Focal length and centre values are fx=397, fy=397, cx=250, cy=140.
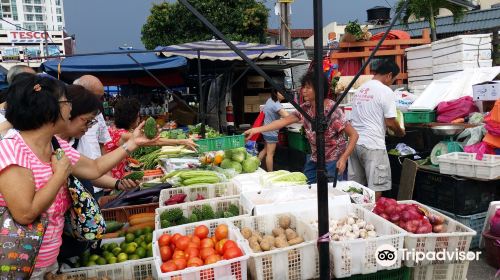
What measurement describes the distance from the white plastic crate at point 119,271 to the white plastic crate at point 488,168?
3.62 metres

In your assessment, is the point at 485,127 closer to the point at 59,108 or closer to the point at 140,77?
the point at 59,108

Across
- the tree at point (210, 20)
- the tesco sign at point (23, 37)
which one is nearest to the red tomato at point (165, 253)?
the tree at point (210, 20)

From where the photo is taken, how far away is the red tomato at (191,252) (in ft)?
7.95

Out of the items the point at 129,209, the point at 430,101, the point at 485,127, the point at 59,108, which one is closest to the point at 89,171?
the point at 59,108

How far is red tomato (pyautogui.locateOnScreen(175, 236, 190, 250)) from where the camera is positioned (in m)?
2.53

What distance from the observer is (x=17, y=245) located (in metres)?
1.90

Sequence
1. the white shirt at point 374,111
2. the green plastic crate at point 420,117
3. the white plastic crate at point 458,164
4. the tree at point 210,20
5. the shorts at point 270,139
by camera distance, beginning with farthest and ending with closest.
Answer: the tree at point 210,20 < the shorts at point 270,139 < the green plastic crate at point 420,117 < the white shirt at point 374,111 < the white plastic crate at point 458,164

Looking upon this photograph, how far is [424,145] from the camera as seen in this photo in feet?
22.0

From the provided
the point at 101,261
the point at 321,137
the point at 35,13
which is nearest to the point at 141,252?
the point at 101,261

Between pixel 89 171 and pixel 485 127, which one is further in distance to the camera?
pixel 485 127

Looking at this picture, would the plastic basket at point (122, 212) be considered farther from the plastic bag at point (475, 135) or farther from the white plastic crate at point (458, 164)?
the plastic bag at point (475, 135)

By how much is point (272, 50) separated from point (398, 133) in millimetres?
3790

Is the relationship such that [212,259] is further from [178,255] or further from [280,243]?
[280,243]

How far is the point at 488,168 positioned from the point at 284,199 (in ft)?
8.32
